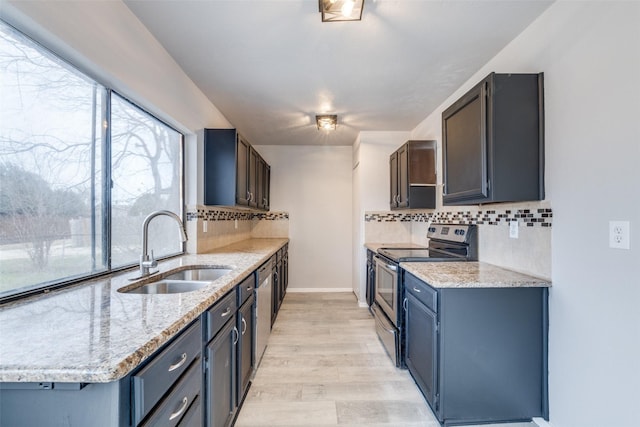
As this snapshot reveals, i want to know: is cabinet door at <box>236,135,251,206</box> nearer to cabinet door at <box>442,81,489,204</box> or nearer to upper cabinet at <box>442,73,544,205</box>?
cabinet door at <box>442,81,489,204</box>

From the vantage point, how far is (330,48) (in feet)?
6.44

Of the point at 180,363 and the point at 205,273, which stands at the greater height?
the point at 205,273

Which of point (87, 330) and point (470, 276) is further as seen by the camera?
point (470, 276)

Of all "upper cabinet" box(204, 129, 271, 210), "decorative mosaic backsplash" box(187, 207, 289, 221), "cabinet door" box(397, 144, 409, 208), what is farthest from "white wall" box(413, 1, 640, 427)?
"decorative mosaic backsplash" box(187, 207, 289, 221)

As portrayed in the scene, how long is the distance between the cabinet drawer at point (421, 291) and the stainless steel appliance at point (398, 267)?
0.52 ft

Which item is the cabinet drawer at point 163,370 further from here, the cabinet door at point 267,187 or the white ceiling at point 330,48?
the cabinet door at point 267,187

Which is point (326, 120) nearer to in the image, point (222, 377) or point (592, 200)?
point (592, 200)

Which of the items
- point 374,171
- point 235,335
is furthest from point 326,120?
point 235,335

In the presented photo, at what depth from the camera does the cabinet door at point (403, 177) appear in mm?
3104

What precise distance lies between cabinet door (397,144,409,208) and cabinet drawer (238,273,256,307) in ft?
6.27

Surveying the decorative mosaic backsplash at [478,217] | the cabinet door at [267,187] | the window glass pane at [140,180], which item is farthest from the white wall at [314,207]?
the window glass pane at [140,180]

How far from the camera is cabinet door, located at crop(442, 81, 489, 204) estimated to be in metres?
1.70

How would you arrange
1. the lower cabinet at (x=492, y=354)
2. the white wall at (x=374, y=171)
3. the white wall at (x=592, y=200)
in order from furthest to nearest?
1. the white wall at (x=374, y=171)
2. the lower cabinet at (x=492, y=354)
3. the white wall at (x=592, y=200)

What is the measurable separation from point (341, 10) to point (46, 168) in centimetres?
166
